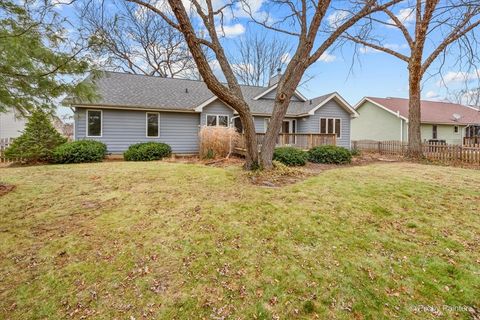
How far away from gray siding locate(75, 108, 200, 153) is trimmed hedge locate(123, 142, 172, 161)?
1138 millimetres

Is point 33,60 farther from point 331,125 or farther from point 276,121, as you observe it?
point 331,125

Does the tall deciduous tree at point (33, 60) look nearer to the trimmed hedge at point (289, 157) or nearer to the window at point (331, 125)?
the trimmed hedge at point (289, 157)

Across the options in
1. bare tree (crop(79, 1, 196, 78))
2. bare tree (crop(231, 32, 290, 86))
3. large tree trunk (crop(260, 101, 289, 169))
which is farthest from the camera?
bare tree (crop(231, 32, 290, 86))

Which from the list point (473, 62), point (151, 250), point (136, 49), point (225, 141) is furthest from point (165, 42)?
point (151, 250)

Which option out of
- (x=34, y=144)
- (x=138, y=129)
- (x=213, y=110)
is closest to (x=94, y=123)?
(x=138, y=129)

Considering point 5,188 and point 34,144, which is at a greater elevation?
point 34,144

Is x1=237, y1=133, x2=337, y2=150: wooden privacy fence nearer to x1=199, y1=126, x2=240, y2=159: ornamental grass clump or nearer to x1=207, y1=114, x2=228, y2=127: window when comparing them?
x1=199, y1=126, x2=240, y2=159: ornamental grass clump

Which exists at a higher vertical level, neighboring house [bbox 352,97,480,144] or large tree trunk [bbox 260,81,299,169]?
neighboring house [bbox 352,97,480,144]

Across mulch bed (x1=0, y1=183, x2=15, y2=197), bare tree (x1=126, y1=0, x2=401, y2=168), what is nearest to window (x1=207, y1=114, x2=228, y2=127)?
bare tree (x1=126, y1=0, x2=401, y2=168)

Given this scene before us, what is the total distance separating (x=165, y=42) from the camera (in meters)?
22.6

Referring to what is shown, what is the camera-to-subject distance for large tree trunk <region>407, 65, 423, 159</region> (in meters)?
13.1

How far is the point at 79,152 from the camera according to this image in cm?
1142

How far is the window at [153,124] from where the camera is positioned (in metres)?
14.5

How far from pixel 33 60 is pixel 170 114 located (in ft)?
32.8
